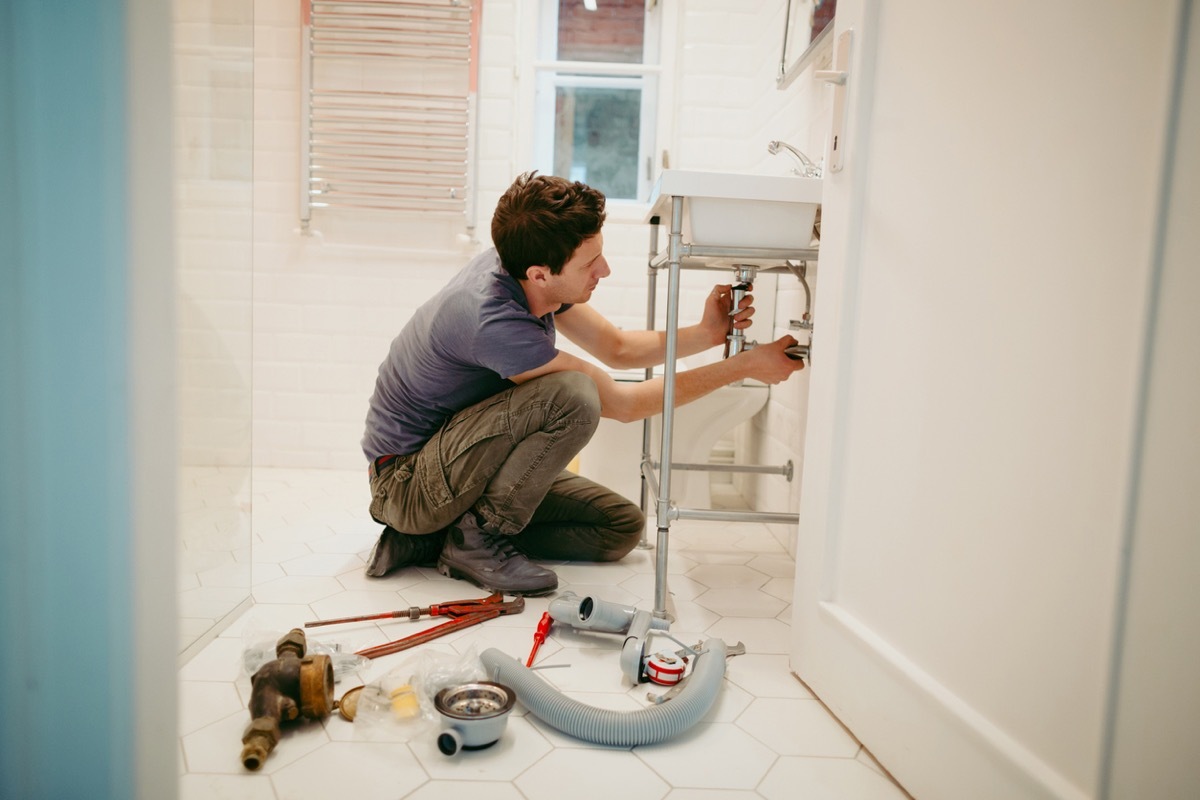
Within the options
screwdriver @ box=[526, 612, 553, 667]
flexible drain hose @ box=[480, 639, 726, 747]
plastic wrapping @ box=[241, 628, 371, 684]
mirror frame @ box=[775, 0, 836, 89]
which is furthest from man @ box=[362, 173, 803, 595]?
mirror frame @ box=[775, 0, 836, 89]

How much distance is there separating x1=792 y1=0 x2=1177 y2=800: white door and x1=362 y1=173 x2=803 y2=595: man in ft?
1.68

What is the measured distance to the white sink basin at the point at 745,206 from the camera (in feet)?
4.54

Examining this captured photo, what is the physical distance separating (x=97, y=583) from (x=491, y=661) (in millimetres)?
742

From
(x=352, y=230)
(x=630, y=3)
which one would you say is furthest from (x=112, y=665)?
(x=630, y=3)

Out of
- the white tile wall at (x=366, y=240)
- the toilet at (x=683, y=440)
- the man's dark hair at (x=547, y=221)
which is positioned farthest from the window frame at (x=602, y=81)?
the man's dark hair at (x=547, y=221)

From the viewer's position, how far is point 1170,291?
0.61m

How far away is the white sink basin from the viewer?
1.38 metres

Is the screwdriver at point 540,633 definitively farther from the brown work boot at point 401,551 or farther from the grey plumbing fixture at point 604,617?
the brown work boot at point 401,551

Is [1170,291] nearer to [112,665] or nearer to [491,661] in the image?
[112,665]

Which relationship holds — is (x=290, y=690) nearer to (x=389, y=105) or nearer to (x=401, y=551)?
(x=401, y=551)

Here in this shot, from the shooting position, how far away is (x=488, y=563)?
1.66 meters

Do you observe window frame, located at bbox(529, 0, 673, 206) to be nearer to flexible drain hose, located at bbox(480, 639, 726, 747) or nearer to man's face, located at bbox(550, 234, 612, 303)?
man's face, located at bbox(550, 234, 612, 303)

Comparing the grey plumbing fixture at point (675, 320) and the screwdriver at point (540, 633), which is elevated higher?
the grey plumbing fixture at point (675, 320)

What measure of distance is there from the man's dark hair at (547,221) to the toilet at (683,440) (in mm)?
763
